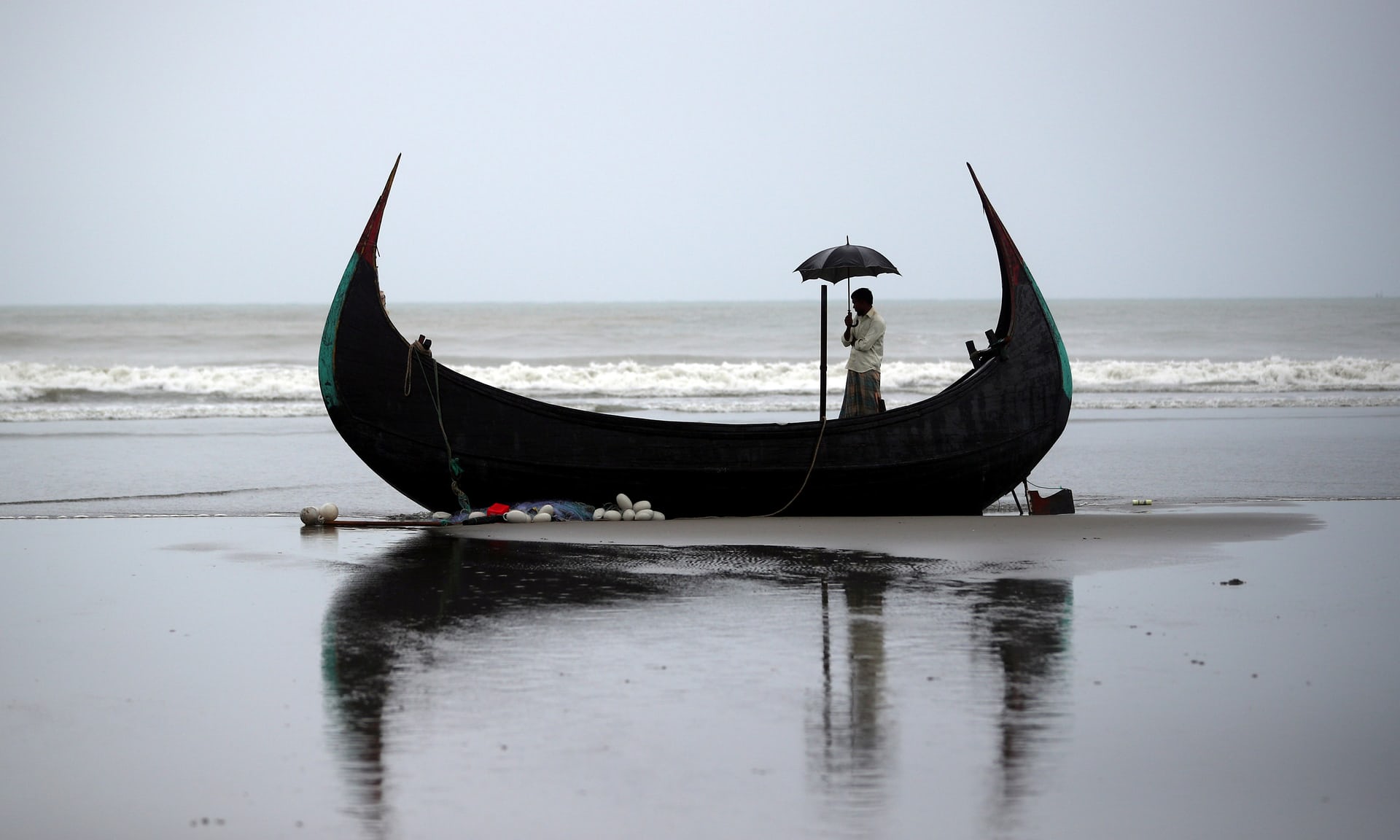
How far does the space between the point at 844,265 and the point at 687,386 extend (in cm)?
1772

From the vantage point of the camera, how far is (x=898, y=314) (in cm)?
7306

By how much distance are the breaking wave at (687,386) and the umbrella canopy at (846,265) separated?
11.4 meters

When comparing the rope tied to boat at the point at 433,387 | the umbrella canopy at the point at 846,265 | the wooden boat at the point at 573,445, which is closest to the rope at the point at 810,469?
the wooden boat at the point at 573,445

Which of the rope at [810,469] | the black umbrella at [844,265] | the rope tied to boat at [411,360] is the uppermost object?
the black umbrella at [844,265]

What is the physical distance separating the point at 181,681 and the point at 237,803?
1588mm

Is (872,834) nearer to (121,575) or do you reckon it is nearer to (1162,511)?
(121,575)

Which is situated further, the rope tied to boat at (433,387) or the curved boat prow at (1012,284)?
the curved boat prow at (1012,284)

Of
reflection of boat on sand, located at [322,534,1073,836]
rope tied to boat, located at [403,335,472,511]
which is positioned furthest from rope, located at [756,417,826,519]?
rope tied to boat, located at [403,335,472,511]

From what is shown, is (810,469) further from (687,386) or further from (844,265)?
(687,386)

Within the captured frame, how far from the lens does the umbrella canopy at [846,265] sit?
1034 centimetres

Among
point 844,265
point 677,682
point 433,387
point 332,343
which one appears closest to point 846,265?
point 844,265

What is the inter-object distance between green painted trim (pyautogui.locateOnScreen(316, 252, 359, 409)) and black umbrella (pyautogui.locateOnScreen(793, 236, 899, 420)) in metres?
3.50

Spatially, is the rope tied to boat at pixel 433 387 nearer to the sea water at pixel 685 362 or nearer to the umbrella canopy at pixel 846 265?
the umbrella canopy at pixel 846 265

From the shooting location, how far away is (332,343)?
977cm
